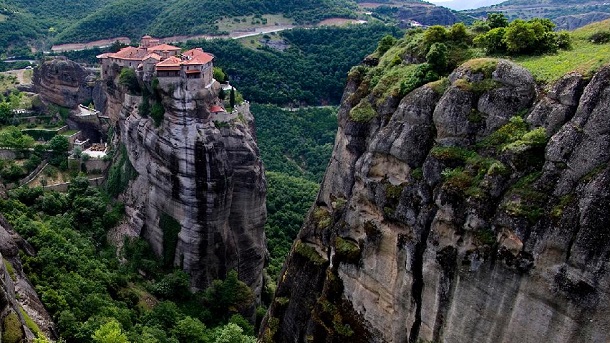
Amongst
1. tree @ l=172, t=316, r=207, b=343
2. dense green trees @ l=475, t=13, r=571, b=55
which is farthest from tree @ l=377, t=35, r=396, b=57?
tree @ l=172, t=316, r=207, b=343

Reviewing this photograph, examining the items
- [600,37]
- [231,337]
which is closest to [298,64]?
[231,337]

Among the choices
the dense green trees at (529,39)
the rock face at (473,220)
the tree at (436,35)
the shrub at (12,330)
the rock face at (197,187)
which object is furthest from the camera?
the rock face at (197,187)

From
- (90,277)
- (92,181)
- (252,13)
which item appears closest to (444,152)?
(90,277)

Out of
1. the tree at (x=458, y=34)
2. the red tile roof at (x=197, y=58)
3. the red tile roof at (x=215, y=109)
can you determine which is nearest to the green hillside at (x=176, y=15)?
the red tile roof at (x=197, y=58)

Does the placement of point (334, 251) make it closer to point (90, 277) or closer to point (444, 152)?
point (444, 152)

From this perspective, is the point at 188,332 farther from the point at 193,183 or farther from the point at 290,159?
the point at 290,159

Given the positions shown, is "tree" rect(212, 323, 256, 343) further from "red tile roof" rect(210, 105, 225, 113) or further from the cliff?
"red tile roof" rect(210, 105, 225, 113)

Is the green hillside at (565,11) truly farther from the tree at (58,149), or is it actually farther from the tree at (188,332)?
the tree at (188,332)
